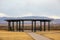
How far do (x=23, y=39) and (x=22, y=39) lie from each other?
0.10 m

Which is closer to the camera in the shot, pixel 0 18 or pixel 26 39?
pixel 26 39

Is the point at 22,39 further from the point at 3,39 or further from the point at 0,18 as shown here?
the point at 0,18

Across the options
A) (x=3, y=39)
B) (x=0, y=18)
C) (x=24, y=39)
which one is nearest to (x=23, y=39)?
(x=24, y=39)

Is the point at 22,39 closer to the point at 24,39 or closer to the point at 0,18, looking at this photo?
the point at 24,39

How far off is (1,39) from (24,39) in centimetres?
216

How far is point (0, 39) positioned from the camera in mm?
19156

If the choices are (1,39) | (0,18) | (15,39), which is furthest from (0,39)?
(0,18)

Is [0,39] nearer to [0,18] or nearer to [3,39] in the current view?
[3,39]

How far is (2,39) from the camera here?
19156 millimetres

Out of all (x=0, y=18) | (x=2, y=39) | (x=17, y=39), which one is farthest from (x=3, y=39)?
(x=0, y=18)

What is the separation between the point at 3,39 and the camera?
19109mm

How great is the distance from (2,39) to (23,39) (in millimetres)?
1976

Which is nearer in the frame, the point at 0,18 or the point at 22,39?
the point at 22,39

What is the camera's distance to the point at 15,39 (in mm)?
18844
